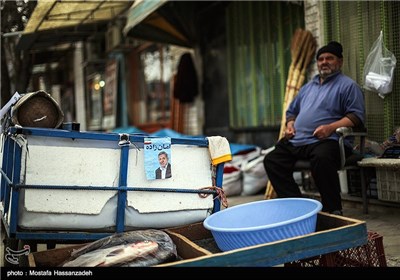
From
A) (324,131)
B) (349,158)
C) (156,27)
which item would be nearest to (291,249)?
(324,131)

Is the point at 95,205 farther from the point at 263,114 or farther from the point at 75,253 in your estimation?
the point at 263,114

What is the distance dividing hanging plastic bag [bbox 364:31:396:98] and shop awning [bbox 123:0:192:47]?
424 cm

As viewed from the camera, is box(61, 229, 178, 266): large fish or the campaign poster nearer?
box(61, 229, 178, 266): large fish

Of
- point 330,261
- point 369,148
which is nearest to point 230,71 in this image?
point 369,148

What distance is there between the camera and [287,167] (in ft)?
15.5

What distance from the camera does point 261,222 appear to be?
9.83 ft

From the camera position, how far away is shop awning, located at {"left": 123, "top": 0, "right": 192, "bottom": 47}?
8.15 meters

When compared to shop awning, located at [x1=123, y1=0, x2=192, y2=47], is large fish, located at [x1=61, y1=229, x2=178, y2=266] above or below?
below

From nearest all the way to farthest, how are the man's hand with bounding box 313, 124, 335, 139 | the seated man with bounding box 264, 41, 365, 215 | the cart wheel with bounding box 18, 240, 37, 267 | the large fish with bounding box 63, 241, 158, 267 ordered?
the large fish with bounding box 63, 241, 158, 267
the cart wheel with bounding box 18, 240, 37, 267
the seated man with bounding box 264, 41, 365, 215
the man's hand with bounding box 313, 124, 335, 139

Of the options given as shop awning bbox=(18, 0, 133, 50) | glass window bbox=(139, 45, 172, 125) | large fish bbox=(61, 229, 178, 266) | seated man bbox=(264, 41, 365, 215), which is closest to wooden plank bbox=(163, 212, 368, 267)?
large fish bbox=(61, 229, 178, 266)

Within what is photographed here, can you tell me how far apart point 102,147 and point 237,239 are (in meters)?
1.05

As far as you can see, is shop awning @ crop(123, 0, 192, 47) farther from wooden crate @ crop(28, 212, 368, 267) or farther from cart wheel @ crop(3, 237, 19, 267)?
wooden crate @ crop(28, 212, 368, 267)

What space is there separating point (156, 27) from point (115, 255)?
7357mm

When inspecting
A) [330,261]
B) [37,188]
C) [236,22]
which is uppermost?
[236,22]
